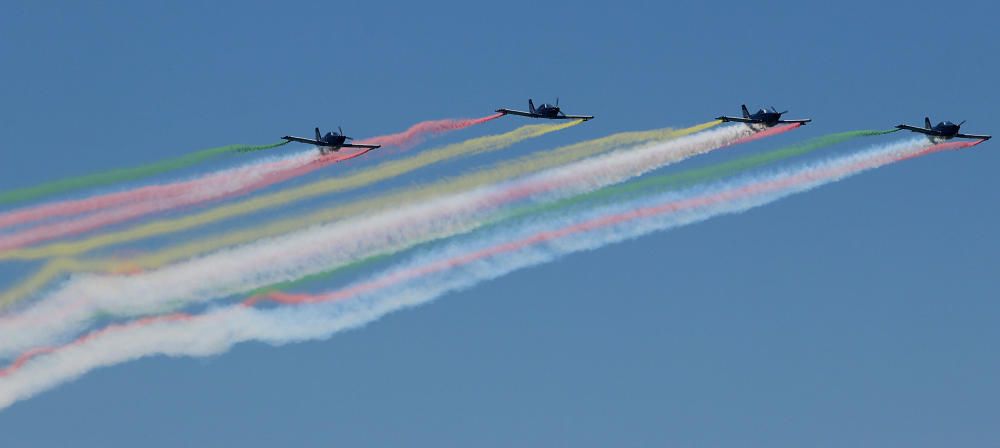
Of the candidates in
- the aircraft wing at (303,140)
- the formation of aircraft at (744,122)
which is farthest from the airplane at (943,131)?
the aircraft wing at (303,140)

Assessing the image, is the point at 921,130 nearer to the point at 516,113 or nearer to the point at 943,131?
the point at 943,131

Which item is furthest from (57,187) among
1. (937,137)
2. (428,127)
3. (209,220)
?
(937,137)

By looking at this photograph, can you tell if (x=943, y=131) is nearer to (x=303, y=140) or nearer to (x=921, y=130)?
(x=921, y=130)

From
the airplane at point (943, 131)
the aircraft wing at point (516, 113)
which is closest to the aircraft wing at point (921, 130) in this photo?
the airplane at point (943, 131)

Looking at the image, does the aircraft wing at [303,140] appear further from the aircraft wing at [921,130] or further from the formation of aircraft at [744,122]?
the aircraft wing at [921,130]

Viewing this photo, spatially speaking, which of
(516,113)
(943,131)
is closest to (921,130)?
(943,131)

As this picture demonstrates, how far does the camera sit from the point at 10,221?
66.1 m

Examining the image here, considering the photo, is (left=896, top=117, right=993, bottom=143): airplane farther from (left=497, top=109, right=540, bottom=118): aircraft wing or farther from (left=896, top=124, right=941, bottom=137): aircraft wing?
(left=497, top=109, right=540, bottom=118): aircraft wing

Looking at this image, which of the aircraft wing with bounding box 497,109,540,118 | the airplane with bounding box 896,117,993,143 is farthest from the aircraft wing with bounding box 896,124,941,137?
the aircraft wing with bounding box 497,109,540,118

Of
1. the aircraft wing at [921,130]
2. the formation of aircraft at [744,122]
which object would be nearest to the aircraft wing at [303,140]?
the formation of aircraft at [744,122]

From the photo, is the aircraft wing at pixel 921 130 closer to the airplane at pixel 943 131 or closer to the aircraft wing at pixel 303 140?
the airplane at pixel 943 131

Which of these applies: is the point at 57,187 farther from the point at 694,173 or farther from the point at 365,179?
the point at 694,173

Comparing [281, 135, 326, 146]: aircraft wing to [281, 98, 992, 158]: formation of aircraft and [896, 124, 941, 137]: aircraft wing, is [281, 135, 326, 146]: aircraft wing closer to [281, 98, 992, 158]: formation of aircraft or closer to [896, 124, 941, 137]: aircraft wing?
[281, 98, 992, 158]: formation of aircraft

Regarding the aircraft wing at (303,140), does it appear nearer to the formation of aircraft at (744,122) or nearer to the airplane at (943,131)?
the formation of aircraft at (744,122)
